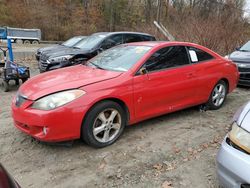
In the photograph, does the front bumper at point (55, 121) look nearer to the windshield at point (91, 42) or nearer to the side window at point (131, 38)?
the windshield at point (91, 42)

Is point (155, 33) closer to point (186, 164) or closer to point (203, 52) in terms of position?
point (203, 52)

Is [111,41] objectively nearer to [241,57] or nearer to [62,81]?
[241,57]

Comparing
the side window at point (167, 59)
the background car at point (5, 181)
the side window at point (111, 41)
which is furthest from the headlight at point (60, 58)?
the background car at point (5, 181)

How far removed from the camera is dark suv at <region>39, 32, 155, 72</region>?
7828mm

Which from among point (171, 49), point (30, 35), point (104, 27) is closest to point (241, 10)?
point (171, 49)

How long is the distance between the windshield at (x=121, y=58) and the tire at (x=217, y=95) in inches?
70.5

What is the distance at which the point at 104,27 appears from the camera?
4531 centimetres

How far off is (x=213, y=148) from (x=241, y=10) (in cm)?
1406

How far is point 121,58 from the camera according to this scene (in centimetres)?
432

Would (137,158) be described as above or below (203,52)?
below

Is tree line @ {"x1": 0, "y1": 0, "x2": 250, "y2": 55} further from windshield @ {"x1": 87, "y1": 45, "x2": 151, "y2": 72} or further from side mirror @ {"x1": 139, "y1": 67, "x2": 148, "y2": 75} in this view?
side mirror @ {"x1": 139, "y1": 67, "x2": 148, "y2": 75}

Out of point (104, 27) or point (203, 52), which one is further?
point (104, 27)

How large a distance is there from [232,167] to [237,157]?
95 millimetres

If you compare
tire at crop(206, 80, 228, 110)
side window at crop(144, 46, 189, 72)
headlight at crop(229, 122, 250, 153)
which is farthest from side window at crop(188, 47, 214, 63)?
headlight at crop(229, 122, 250, 153)
